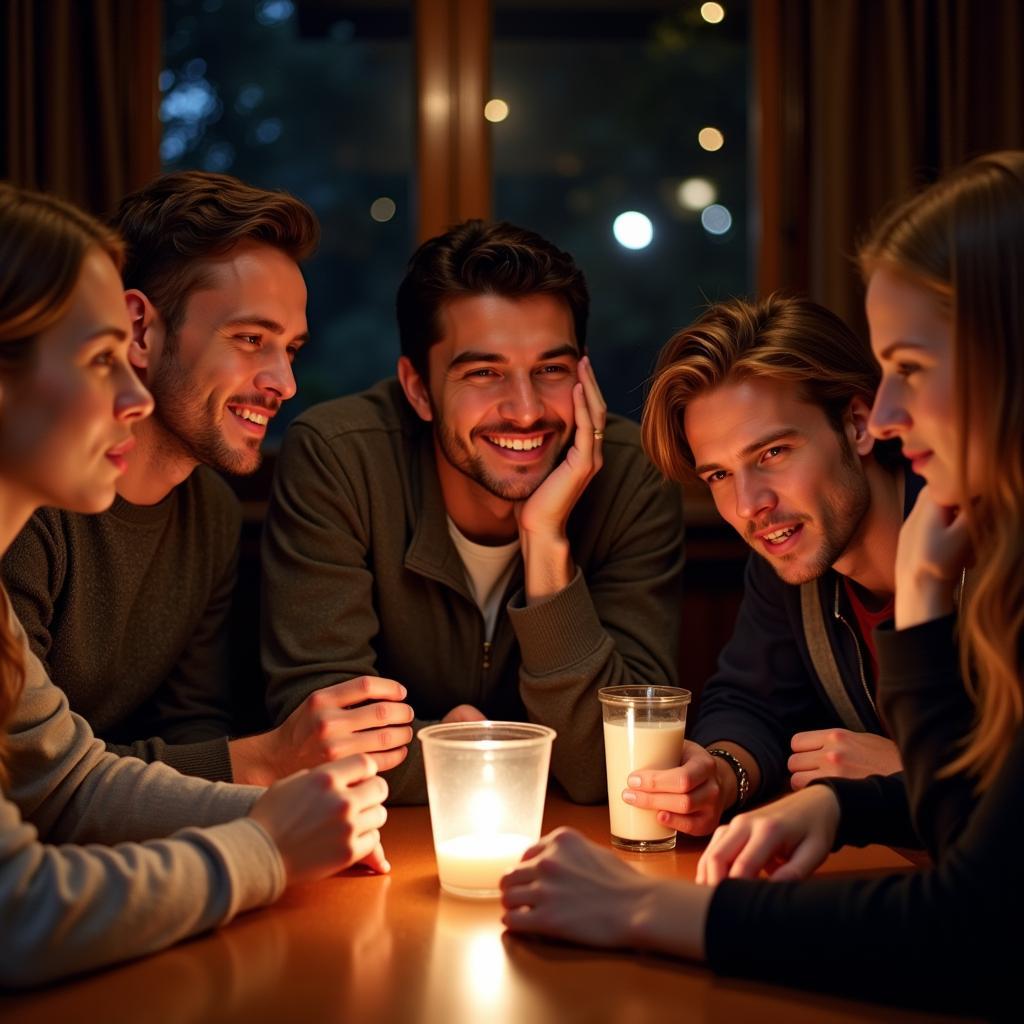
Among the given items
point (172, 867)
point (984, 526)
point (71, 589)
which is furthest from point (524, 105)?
point (172, 867)

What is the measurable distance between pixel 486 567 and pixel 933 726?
1.30m

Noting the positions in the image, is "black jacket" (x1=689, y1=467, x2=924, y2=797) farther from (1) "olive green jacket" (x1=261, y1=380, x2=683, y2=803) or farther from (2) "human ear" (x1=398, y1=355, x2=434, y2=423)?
(2) "human ear" (x1=398, y1=355, x2=434, y2=423)

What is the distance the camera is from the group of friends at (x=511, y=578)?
1279mm

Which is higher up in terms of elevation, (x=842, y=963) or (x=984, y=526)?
(x=984, y=526)

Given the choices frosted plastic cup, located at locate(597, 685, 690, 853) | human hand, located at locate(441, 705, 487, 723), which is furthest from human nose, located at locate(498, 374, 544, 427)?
frosted plastic cup, located at locate(597, 685, 690, 853)

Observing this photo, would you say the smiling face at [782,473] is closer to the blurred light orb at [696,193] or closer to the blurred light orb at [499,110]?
the blurred light orb at [499,110]

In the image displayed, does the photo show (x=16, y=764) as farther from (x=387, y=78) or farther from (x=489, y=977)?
(x=387, y=78)

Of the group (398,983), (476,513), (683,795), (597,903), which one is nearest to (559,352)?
(476,513)

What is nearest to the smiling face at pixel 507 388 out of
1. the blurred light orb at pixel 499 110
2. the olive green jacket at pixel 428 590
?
the olive green jacket at pixel 428 590

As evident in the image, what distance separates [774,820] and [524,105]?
2764 mm

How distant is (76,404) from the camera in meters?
1.42

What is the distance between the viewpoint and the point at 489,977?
125 cm

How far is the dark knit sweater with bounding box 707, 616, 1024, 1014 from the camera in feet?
3.82

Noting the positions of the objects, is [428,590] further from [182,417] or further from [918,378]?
[918,378]
